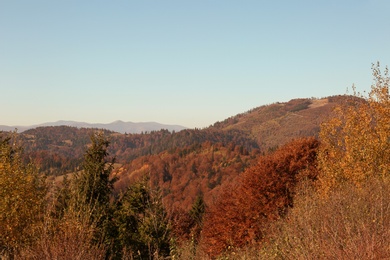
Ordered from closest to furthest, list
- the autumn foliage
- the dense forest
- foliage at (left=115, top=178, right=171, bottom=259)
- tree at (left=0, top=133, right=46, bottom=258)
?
the dense forest
tree at (left=0, top=133, right=46, bottom=258)
foliage at (left=115, top=178, right=171, bottom=259)
the autumn foliage

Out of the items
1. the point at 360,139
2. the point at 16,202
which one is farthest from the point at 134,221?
the point at 360,139

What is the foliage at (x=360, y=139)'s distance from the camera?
1991cm

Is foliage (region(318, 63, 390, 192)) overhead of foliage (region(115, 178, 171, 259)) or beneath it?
overhead

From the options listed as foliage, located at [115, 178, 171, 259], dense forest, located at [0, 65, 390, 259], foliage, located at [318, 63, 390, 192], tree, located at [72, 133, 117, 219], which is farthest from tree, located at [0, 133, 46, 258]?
foliage, located at [318, 63, 390, 192]

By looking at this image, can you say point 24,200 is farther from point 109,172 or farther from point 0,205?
point 109,172

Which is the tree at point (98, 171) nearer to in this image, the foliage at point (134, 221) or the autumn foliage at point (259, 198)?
the foliage at point (134, 221)

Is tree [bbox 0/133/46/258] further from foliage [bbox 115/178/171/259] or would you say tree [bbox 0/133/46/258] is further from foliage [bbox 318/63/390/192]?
foliage [bbox 318/63/390/192]

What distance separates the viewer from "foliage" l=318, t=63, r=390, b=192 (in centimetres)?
1991

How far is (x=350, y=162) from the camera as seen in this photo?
2070 centimetres

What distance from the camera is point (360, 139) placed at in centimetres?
2064

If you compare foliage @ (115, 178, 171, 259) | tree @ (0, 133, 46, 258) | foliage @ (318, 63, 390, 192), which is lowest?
foliage @ (115, 178, 171, 259)

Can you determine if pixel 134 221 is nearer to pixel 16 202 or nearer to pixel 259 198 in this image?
pixel 16 202

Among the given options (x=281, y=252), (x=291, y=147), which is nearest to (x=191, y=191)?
(x=291, y=147)

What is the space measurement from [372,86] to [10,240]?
83.2ft
